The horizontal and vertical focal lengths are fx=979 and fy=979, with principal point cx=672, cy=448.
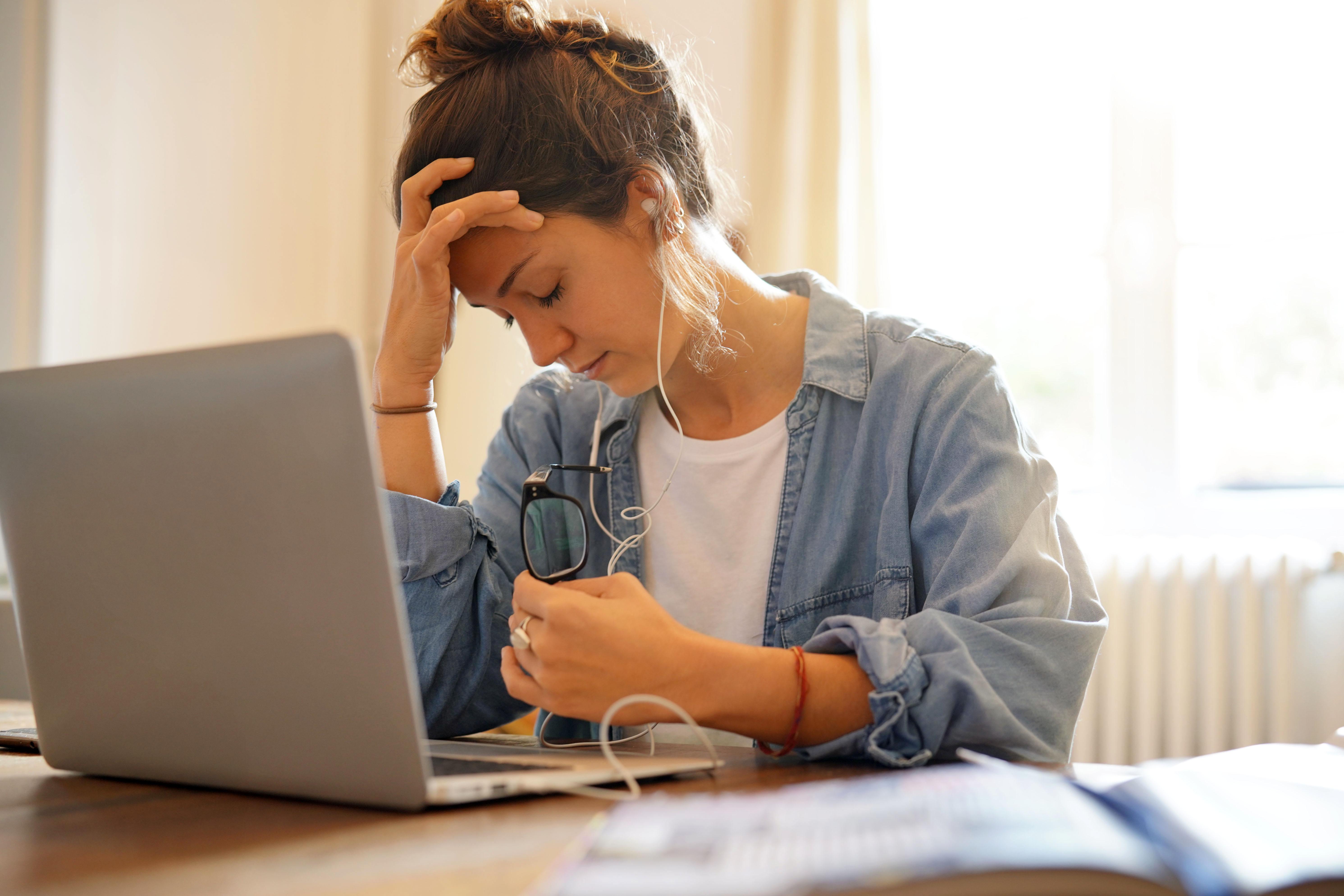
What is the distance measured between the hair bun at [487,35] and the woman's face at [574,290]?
0.19 meters

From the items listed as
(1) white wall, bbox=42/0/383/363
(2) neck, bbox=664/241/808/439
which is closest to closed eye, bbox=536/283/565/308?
(2) neck, bbox=664/241/808/439

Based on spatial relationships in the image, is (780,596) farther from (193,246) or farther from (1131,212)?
(193,246)

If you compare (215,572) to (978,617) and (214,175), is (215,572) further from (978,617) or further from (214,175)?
(214,175)

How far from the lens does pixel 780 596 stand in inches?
41.5

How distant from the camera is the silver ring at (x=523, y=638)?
73 cm

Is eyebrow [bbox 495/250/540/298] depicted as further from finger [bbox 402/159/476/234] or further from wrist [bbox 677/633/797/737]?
wrist [bbox 677/633/797/737]

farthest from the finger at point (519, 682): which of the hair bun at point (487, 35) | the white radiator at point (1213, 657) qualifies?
the white radiator at point (1213, 657)

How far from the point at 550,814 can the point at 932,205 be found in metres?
2.19

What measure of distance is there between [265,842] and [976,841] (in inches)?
14.0

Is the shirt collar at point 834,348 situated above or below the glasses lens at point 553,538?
above

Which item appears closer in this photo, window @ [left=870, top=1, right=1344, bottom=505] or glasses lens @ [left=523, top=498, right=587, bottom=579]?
glasses lens @ [left=523, top=498, right=587, bottom=579]

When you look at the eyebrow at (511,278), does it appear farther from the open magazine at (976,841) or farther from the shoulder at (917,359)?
the open magazine at (976,841)

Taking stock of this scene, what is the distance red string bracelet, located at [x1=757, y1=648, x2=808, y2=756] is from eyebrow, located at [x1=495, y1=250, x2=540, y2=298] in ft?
1.56

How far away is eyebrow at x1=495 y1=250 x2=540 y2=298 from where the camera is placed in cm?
99
